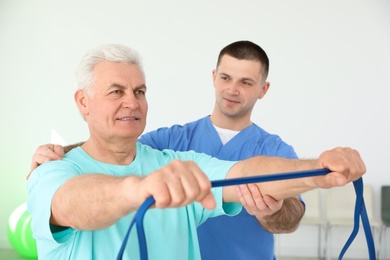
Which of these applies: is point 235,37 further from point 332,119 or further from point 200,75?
point 332,119

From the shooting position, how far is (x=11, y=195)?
19.6 ft

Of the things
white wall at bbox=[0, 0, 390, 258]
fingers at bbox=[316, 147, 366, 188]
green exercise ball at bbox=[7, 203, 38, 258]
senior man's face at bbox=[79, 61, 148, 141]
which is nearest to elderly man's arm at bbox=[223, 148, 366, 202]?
fingers at bbox=[316, 147, 366, 188]

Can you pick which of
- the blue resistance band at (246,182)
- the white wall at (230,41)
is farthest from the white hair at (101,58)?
the white wall at (230,41)

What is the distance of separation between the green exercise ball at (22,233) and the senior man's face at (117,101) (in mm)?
3734

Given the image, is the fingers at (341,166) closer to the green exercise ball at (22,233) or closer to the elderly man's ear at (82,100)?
the elderly man's ear at (82,100)

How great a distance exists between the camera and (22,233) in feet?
16.4

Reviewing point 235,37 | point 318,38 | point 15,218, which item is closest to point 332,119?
point 318,38

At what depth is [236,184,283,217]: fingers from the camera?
151 centimetres

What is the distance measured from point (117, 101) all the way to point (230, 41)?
14.2 ft

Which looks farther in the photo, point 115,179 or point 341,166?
point 341,166

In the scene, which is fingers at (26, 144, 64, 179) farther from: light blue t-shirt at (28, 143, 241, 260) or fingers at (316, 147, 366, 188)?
fingers at (316, 147, 366, 188)

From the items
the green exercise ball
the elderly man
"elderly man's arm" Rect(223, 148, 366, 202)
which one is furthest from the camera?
the green exercise ball

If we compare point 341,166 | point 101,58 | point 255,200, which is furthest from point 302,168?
point 101,58

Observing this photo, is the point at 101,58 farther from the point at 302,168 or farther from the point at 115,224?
the point at 302,168
